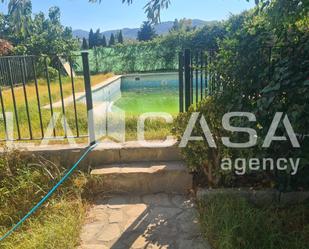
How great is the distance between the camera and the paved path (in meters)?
2.71

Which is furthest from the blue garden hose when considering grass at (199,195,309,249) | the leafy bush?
grass at (199,195,309,249)

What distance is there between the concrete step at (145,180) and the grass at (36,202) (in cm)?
24

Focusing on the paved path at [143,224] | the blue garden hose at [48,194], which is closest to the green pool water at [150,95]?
the blue garden hose at [48,194]

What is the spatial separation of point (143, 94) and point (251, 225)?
10.4m

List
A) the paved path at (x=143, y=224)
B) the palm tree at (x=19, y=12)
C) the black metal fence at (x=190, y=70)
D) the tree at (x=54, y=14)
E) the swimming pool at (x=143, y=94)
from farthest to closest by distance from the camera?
the tree at (x=54, y=14)
the swimming pool at (x=143, y=94)
the black metal fence at (x=190, y=70)
the paved path at (x=143, y=224)
the palm tree at (x=19, y=12)

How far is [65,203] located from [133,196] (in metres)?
0.78

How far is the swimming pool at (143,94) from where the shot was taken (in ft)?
32.1

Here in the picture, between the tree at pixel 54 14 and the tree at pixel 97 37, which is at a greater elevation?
the tree at pixel 54 14

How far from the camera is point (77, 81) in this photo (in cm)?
1362

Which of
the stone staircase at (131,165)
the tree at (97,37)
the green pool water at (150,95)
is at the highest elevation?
the tree at (97,37)

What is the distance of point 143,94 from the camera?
41.8ft

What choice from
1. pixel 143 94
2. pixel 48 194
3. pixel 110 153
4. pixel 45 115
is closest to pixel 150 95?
pixel 143 94

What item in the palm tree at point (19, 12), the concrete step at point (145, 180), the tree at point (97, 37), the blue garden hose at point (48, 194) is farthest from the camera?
the tree at point (97, 37)

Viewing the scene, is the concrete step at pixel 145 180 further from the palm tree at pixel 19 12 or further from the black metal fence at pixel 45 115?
the palm tree at pixel 19 12
